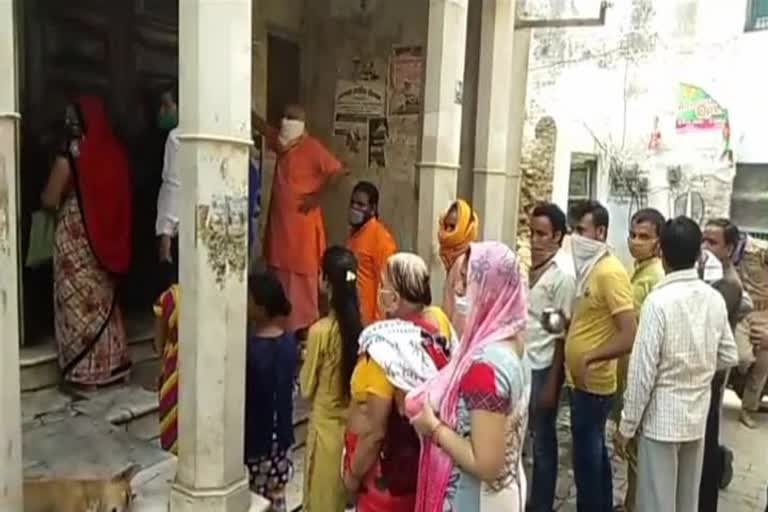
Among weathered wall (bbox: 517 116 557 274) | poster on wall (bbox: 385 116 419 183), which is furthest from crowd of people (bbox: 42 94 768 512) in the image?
weathered wall (bbox: 517 116 557 274)

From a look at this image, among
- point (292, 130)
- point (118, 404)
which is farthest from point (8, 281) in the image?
point (292, 130)

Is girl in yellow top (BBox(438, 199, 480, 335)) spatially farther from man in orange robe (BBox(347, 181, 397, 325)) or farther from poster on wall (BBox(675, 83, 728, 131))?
poster on wall (BBox(675, 83, 728, 131))

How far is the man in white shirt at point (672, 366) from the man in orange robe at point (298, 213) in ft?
7.72

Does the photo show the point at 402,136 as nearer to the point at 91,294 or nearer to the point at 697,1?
the point at 91,294

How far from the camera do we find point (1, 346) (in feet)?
7.98

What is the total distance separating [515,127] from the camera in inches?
259

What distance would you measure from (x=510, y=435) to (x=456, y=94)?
3109mm

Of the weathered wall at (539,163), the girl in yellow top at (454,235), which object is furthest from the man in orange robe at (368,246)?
the weathered wall at (539,163)

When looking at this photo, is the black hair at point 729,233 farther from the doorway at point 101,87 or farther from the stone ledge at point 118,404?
the doorway at point 101,87

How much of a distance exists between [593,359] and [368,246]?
1.49m

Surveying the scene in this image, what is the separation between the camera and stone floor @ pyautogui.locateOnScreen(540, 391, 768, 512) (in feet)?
14.2

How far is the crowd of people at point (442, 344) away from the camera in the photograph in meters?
2.07

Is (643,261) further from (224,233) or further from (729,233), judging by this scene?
(224,233)

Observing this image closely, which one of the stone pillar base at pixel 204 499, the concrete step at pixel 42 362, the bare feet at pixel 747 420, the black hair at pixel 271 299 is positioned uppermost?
the black hair at pixel 271 299
